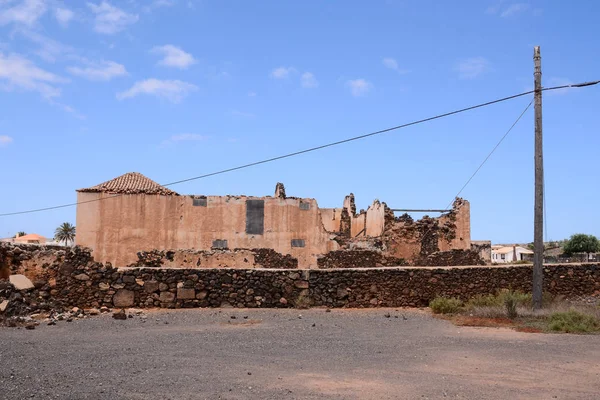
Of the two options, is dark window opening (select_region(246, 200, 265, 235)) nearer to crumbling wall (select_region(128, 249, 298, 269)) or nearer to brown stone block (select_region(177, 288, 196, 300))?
crumbling wall (select_region(128, 249, 298, 269))

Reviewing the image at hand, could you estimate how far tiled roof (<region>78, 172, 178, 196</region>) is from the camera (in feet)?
105

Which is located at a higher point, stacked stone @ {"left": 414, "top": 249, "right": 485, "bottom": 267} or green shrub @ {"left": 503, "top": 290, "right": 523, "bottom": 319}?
stacked stone @ {"left": 414, "top": 249, "right": 485, "bottom": 267}

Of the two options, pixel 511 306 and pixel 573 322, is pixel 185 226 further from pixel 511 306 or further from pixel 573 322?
pixel 573 322

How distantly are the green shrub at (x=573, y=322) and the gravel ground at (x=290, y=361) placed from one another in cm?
76

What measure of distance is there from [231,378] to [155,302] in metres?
9.25

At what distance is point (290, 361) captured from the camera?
29.2 ft

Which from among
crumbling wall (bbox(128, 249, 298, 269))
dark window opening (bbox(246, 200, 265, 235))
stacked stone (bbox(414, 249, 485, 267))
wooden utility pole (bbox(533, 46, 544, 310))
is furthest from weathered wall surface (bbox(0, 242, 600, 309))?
dark window opening (bbox(246, 200, 265, 235))

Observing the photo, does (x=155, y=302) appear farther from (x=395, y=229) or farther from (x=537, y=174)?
(x=395, y=229)

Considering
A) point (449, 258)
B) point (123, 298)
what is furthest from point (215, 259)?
point (123, 298)

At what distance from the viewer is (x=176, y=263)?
30781 mm

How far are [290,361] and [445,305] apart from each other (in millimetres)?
8221

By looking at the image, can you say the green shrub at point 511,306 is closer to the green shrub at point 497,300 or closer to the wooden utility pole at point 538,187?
the green shrub at point 497,300

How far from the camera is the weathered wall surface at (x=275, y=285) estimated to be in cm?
1583

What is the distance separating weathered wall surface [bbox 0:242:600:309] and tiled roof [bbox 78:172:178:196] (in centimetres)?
1586
